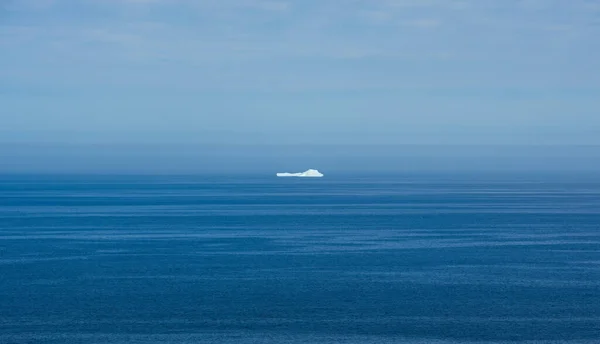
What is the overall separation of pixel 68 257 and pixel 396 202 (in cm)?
4808

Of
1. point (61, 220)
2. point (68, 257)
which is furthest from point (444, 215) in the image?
point (68, 257)

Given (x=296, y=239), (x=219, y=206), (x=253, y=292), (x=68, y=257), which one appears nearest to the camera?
(x=253, y=292)

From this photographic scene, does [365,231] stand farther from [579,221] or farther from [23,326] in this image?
[23,326]

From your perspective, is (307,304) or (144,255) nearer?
(307,304)

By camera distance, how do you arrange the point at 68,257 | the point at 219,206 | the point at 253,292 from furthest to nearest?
1. the point at 219,206
2. the point at 68,257
3. the point at 253,292

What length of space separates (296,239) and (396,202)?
3653 cm

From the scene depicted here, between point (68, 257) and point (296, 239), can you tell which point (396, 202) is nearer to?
point (296, 239)

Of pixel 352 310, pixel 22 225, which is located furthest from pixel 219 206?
pixel 352 310

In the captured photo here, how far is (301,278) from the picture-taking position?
35656mm

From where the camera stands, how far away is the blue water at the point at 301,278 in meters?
26.3

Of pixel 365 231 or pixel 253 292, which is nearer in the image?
pixel 253 292

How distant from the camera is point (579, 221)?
63.0m

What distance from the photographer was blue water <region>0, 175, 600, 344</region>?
2627cm

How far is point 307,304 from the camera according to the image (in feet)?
98.2
